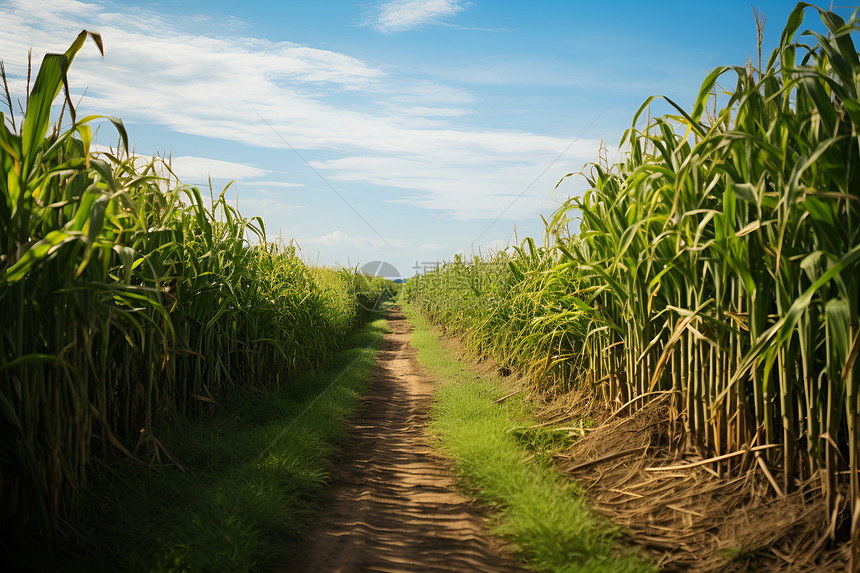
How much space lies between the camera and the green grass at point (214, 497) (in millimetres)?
2105

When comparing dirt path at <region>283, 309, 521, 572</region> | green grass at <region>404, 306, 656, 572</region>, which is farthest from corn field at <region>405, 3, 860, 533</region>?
dirt path at <region>283, 309, 521, 572</region>

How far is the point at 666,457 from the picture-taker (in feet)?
9.34

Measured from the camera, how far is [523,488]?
284cm

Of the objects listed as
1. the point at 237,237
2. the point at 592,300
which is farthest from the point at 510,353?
the point at 237,237

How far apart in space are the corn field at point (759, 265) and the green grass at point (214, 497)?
2.06m

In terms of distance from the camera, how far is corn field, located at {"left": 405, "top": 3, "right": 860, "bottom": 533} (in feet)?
6.18

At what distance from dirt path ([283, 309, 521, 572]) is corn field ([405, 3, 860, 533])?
4.20ft

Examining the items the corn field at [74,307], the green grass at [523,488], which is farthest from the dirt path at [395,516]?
the corn field at [74,307]

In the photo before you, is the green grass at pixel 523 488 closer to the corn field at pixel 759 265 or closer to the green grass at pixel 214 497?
the corn field at pixel 759 265

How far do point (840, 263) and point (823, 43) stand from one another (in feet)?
2.76

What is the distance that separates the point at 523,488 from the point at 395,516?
2.36 ft

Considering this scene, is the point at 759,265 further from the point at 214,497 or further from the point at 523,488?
the point at 214,497

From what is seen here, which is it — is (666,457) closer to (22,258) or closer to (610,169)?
(610,169)

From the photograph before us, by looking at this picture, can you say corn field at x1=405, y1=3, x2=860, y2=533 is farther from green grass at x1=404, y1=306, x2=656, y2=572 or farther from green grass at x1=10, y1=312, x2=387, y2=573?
green grass at x1=10, y1=312, x2=387, y2=573
